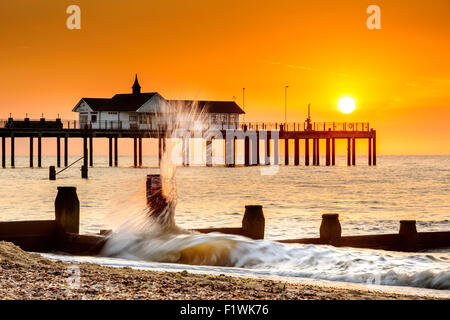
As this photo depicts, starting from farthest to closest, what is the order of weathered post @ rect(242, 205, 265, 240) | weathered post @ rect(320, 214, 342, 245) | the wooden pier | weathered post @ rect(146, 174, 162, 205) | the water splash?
1. the wooden pier
2. weathered post @ rect(320, 214, 342, 245)
3. weathered post @ rect(242, 205, 265, 240)
4. weathered post @ rect(146, 174, 162, 205)
5. the water splash

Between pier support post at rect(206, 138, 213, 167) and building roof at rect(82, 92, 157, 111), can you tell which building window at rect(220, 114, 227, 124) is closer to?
pier support post at rect(206, 138, 213, 167)

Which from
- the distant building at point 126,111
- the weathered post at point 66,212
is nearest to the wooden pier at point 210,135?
the distant building at point 126,111

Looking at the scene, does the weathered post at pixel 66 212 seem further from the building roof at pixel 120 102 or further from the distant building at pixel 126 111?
the building roof at pixel 120 102

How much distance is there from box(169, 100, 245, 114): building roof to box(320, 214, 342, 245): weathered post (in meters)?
78.1

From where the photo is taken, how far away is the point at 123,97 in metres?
89.3

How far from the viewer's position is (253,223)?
509 inches

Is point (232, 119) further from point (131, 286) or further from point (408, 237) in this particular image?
point (131, 286)

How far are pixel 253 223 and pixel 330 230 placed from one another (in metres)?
1.75

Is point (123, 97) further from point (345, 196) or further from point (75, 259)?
point (75, 259)

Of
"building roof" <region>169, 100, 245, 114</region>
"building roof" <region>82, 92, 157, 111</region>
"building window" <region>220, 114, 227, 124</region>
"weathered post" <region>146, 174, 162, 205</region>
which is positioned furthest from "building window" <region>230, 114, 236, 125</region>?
"weathered post" <region>146, 174, 162, 205</region>

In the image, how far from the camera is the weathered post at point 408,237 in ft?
44.5

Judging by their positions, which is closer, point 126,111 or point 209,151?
point 126,111

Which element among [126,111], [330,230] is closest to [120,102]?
[126,111]

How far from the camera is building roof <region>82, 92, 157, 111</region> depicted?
84.4m
